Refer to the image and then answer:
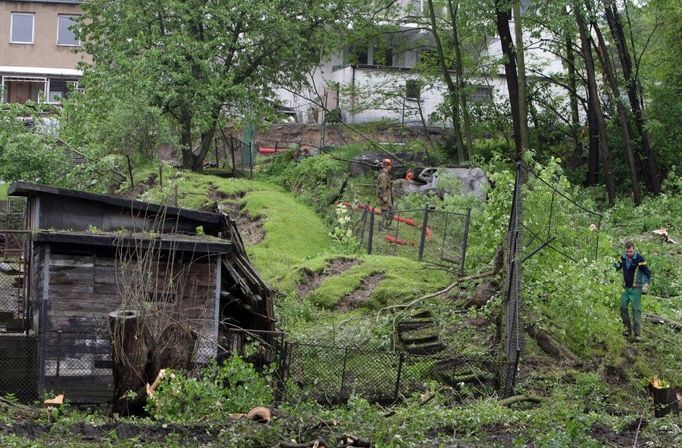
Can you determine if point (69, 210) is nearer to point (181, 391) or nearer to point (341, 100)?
A: point (181, 391)

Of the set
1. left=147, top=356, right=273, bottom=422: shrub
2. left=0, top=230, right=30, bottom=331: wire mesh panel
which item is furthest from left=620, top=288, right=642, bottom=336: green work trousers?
left=0, top=230, right=30, bottom=331: wire mesh panel

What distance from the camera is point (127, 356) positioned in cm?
1289

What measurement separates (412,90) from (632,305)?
20089 millimetres

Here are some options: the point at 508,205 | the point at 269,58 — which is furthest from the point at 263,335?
the point at 269,58

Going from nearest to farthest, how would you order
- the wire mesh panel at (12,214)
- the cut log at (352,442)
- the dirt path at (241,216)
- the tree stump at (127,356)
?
the cut log at (352,442), the tree stump at (127,356), the wire mesh panel at (12,214), the dirt path at (241,216)

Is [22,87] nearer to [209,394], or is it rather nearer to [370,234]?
[370,234]

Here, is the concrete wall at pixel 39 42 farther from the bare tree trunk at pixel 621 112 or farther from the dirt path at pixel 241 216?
the bare tree trunk at pixel 621 112

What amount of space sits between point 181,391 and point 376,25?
910 inches

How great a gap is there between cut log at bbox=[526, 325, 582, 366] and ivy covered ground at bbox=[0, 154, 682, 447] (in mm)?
102

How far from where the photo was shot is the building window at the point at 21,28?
4953 centimetres

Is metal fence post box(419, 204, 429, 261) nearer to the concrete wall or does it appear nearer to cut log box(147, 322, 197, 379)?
cut log box(147, 322, 197, 379)

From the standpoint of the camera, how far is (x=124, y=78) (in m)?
28.8

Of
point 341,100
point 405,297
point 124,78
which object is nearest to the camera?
point 405,297

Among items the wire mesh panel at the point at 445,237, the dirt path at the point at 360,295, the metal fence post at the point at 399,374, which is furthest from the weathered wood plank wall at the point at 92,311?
the wire mesh panel at the point at 445,237
